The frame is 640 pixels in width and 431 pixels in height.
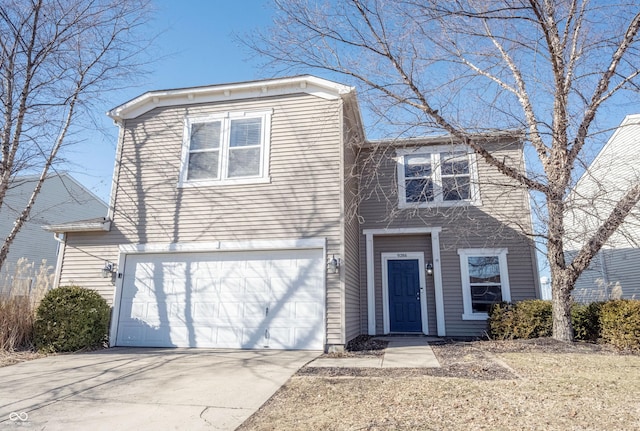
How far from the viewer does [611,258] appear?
1437cm

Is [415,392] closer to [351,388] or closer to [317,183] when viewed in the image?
[351,388]

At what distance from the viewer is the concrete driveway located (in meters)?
3.48

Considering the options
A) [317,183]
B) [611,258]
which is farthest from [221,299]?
[611,258]

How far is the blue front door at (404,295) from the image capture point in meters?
9.66

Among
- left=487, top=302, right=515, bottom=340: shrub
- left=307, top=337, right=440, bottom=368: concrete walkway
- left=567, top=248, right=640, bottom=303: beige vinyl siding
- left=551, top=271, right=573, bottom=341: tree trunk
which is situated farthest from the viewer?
left=567, top=248, right=640, bottom=303: beige vinyl siding

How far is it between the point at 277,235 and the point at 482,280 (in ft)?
16.9

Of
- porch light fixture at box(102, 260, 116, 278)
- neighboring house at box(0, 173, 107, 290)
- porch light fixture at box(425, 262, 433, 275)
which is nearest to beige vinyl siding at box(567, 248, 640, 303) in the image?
porch light fixture at box(425, 262, 433, 275)

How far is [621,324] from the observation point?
6.55 m

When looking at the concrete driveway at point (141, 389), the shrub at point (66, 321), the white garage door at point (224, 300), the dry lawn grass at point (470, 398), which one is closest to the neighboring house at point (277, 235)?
the white garage door at point (224, 300)

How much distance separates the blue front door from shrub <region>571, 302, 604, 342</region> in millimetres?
3245

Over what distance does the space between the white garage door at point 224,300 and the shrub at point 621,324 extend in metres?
4.89

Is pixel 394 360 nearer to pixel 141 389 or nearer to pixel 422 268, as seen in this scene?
pixel 141 389

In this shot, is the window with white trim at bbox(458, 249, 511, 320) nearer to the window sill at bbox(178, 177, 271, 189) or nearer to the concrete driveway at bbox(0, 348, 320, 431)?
the concrete driveway at bbox(0, 348, 320, 431)

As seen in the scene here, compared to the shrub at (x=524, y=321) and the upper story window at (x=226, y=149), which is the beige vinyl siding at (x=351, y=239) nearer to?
the upper story window at (x=226, y=149)
